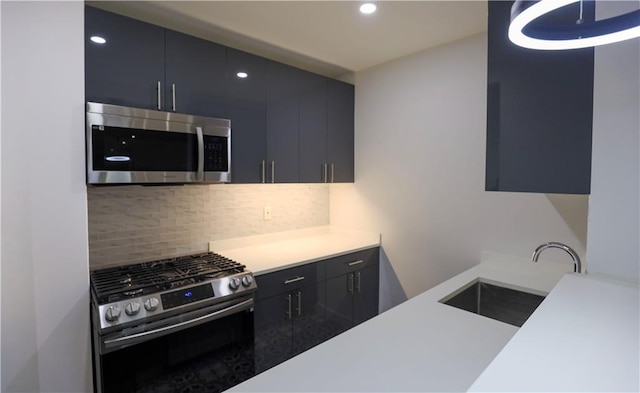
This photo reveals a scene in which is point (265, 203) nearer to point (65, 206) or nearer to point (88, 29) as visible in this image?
point (65, 206)

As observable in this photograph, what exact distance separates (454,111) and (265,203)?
5.48ft

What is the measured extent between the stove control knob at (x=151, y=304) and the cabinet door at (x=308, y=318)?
0.90m

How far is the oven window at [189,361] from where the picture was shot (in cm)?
147

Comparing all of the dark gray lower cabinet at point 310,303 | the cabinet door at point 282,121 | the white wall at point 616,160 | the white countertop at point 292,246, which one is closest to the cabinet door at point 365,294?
the dark gray lower cabinet at point 310,303

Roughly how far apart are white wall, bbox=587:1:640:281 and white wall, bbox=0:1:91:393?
2.26 m

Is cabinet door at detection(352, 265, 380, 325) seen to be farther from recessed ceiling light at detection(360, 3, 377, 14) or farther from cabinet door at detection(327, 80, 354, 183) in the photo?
recessed ceiling light at detection(360, 3, 377, 14)

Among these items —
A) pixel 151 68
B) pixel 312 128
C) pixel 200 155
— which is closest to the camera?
pixel 151 68

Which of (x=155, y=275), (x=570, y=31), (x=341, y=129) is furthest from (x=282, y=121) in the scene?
(x=570, y=31)

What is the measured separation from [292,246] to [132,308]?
137cm

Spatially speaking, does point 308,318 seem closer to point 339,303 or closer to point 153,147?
point 339,303

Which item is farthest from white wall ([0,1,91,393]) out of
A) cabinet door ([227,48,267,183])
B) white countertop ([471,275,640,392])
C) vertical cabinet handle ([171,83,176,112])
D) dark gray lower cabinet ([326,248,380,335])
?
white countertop ([471,275,640,392])

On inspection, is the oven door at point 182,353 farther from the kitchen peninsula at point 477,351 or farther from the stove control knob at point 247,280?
the kitchen peninsula at point 477,351

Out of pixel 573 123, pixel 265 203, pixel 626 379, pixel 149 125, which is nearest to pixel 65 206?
pixel 149 125

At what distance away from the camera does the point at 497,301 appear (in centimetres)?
181
